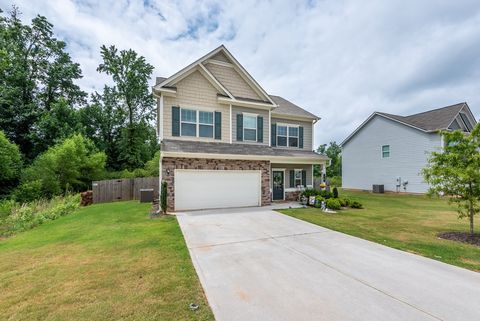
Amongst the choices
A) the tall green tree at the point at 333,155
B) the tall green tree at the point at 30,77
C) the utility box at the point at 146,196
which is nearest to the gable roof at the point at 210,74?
the utility box at the point at 146,196

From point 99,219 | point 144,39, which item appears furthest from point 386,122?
point 99,219

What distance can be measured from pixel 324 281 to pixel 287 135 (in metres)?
11.8

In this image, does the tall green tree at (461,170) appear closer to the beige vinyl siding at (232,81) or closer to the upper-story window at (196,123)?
the beige vinyl siding at (232,81)

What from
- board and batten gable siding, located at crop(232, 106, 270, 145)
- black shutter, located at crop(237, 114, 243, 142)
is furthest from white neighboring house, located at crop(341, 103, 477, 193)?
black shutter, located at crop(237, 114, 243, 142)

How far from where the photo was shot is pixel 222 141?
1218cm

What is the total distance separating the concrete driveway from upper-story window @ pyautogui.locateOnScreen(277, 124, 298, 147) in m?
8.94

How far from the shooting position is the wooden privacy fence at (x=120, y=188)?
1483cm

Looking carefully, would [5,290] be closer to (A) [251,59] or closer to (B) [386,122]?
(A) [251,59]

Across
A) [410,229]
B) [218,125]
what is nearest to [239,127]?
[218,125]

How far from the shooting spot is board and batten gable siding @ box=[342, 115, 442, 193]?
17.3 metres

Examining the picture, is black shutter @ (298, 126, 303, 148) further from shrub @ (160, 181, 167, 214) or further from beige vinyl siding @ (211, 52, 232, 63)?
shrub @ (160, 181, 167, 214)

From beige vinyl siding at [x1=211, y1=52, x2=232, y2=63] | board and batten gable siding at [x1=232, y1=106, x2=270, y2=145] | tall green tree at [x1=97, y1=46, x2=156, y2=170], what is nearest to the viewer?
board and batten gable siding at [x1=232, y1=106, x2=270, y2=145]

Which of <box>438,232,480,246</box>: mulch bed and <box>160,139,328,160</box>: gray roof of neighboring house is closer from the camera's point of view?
<box>438,232,480,246</box>: mulch bed

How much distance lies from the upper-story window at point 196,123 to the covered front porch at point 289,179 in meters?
4.73
